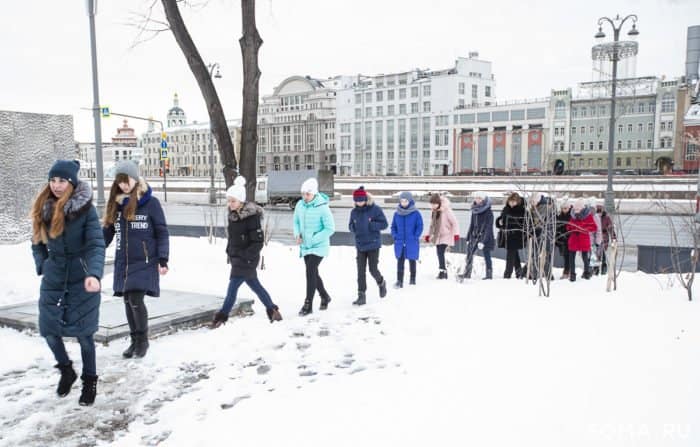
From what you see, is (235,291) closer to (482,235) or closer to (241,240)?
(241,240)

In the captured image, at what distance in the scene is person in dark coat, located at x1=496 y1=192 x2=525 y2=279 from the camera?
9039mm

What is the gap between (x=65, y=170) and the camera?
3959 mm

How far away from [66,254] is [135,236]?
93 centimetres

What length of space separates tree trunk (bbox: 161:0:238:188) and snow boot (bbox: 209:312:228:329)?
3.82 meters

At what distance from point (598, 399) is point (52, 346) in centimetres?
385

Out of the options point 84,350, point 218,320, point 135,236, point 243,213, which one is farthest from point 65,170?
point 218,320

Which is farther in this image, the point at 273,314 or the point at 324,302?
the point at 324,302

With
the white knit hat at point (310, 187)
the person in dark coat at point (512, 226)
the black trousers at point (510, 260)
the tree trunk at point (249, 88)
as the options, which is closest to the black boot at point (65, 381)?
the white knit hat at point (310, 187)

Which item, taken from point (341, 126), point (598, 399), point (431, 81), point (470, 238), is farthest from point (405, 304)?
point (341, 126)

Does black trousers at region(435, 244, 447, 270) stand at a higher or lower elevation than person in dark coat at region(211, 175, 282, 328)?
lower

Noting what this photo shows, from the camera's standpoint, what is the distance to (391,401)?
3.95m

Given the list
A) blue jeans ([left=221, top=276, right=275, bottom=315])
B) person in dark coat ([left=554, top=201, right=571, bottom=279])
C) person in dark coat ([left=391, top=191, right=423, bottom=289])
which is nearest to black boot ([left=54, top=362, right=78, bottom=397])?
blue jeans ([left=221, top=276, right=275, bottom=315])

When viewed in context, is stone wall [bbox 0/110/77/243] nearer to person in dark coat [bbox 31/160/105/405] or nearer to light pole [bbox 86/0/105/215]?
light pole [bbox 86/0/105/215]

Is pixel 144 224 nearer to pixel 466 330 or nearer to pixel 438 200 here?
pixel 466 330
